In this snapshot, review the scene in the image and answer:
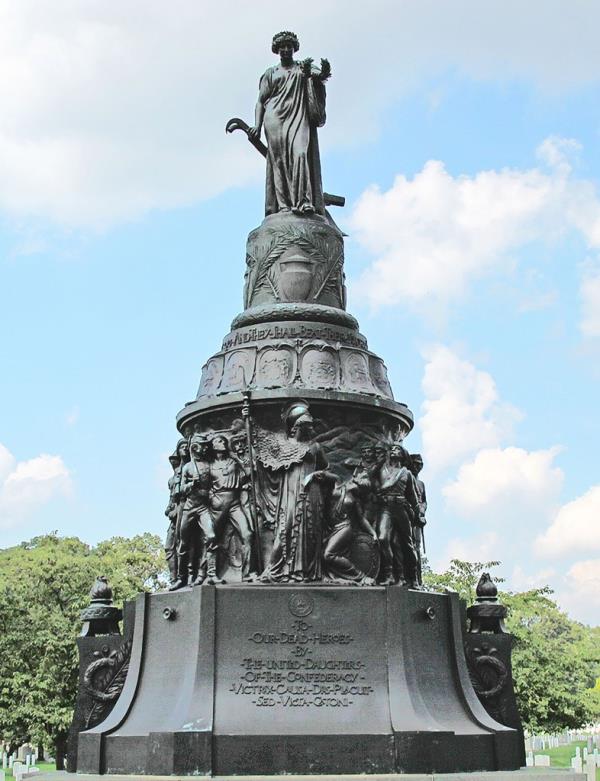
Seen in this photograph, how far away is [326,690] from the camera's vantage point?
478 inches

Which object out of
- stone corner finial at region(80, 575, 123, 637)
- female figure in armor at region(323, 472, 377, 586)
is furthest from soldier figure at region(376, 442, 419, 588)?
stone corner finial at region(80, 575, 123, 637)

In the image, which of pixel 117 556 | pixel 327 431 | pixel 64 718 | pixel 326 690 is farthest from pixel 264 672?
pixel 117 556

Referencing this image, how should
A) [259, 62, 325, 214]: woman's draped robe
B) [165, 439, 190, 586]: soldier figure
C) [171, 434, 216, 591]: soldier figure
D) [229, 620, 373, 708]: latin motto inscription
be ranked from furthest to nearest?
[259, 62, 325, 214]: woman's draped robe < [165, 439, 190, 586]: soldier figure < [171, 434, 216, 591]: soldier figure < [229, 620, 373, 708]: latin motto inscription

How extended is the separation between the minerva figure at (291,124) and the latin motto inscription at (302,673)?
21.4ft

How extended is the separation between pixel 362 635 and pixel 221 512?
2277 millimetres

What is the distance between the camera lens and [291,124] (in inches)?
644

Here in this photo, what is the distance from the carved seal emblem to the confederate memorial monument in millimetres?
12

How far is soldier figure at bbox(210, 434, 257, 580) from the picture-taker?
43.5 feet

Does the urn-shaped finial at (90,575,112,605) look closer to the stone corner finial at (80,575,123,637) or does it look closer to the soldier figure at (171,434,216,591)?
the stone corner finial at (80,575,123,637)

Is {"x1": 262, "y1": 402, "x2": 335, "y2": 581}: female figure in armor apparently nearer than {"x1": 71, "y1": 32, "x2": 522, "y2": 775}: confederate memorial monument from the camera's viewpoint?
No

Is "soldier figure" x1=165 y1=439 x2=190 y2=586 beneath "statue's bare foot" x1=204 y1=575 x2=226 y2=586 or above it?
above

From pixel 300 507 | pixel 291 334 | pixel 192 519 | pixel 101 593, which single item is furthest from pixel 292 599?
pixel 291 334

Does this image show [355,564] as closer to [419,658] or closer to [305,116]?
[419,658]

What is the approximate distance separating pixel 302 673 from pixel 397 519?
7.65ft
